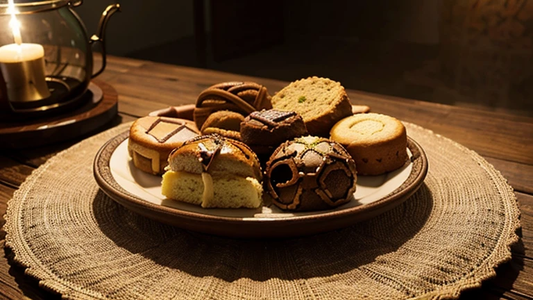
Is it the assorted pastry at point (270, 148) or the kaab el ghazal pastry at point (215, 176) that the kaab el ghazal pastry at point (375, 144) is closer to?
the assorted pastry at point (270, 148)

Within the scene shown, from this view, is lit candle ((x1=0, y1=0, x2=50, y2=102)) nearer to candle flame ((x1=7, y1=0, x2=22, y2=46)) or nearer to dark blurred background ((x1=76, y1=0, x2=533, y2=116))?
candle flame ((x1=7, y1=0, x2=22, y2=46))

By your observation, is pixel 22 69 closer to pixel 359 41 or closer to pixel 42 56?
pixel 42 56

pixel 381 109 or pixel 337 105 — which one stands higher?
pixel 337 105

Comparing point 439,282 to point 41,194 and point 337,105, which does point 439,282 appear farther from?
point 41,194

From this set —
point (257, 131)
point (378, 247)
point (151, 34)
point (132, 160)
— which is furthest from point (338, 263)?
point (151, 34)

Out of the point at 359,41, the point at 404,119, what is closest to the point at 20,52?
the point at 404,119

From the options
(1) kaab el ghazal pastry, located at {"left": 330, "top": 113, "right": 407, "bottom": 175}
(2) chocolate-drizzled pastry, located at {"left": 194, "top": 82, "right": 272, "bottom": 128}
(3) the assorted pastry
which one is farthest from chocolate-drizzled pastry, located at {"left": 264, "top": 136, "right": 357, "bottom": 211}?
(2) chocolate-drizzled pastry, located at {"left": 194, "top": 82, "right": 272, "bottom": 128}
